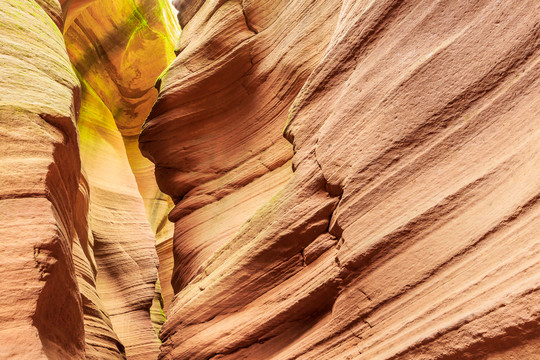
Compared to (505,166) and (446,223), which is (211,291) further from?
(505,166)

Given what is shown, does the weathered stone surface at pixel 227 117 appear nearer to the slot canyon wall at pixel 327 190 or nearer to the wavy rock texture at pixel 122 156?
the slot canyon wall at pixel 327 190

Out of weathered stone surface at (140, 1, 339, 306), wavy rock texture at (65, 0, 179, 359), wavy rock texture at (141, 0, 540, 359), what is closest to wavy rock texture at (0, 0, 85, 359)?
wavy rock texture at (141, 0, 540, 359)

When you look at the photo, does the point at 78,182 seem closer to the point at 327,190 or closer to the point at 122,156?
the point at 327,190

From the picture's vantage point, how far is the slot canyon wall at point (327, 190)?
3463 mm

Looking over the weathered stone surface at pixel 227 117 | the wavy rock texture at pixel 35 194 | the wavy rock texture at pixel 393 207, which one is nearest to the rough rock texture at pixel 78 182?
the wavy rock texture at pixel 35 194

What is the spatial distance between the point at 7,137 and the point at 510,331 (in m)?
4.00

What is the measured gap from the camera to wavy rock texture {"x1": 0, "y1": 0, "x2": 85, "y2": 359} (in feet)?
12.1

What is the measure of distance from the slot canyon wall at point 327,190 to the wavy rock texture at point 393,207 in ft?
0.05

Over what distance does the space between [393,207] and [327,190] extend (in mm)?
918

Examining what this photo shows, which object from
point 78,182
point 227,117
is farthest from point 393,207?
point 227,117

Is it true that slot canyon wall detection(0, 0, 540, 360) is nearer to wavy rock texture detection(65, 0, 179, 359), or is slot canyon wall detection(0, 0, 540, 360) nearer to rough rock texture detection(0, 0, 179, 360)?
rough rock texture detection(0, 0, 179, 360)

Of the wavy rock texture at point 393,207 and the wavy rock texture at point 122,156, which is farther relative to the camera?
the wavy rock texture at point 122,156

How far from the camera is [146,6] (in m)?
15.3

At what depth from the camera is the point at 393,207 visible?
4172 millimetres
